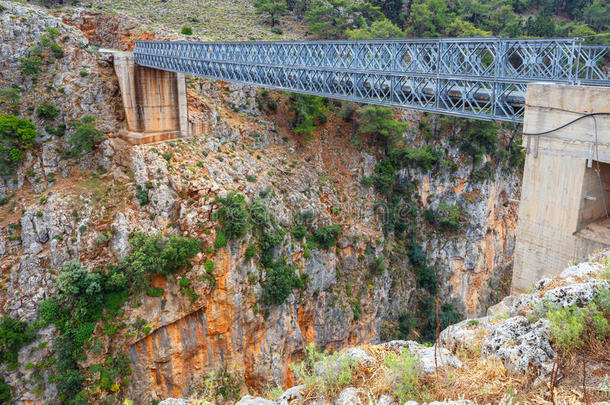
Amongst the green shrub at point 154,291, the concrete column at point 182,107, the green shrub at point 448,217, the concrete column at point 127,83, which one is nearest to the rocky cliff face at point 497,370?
the green shrub at point 154,291

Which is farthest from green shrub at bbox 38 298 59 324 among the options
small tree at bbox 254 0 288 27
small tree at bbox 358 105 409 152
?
small tree at bbox 254 0 288 27

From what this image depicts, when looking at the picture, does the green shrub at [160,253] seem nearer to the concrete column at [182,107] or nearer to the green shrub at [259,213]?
the green shrub at [259,213]

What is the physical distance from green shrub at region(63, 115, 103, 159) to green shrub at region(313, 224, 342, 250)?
15.2 meters

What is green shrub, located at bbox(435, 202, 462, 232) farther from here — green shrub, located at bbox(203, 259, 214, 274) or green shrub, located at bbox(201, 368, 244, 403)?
green shrub, located at bbox(201, 368, 244, 403)

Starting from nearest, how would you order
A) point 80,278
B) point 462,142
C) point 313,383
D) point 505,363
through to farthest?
point 505,363 → point 313,383 → point 80,278 → point 462,142

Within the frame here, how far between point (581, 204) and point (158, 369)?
20749 mm

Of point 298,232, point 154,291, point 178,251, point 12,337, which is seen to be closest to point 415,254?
point 298,232

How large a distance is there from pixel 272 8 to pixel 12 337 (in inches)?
1618

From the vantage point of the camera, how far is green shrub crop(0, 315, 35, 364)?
2033 cm

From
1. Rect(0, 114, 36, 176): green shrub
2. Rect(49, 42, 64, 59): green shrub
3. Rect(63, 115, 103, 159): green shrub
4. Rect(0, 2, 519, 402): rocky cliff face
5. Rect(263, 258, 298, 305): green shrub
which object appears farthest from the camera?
Rect(49, 42, 64, 59): green shrub

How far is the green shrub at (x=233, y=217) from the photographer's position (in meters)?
23.5

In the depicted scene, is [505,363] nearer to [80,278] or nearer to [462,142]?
[80,278]

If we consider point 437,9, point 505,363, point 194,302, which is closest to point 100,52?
point 194,302

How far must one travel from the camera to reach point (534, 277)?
13695mm
